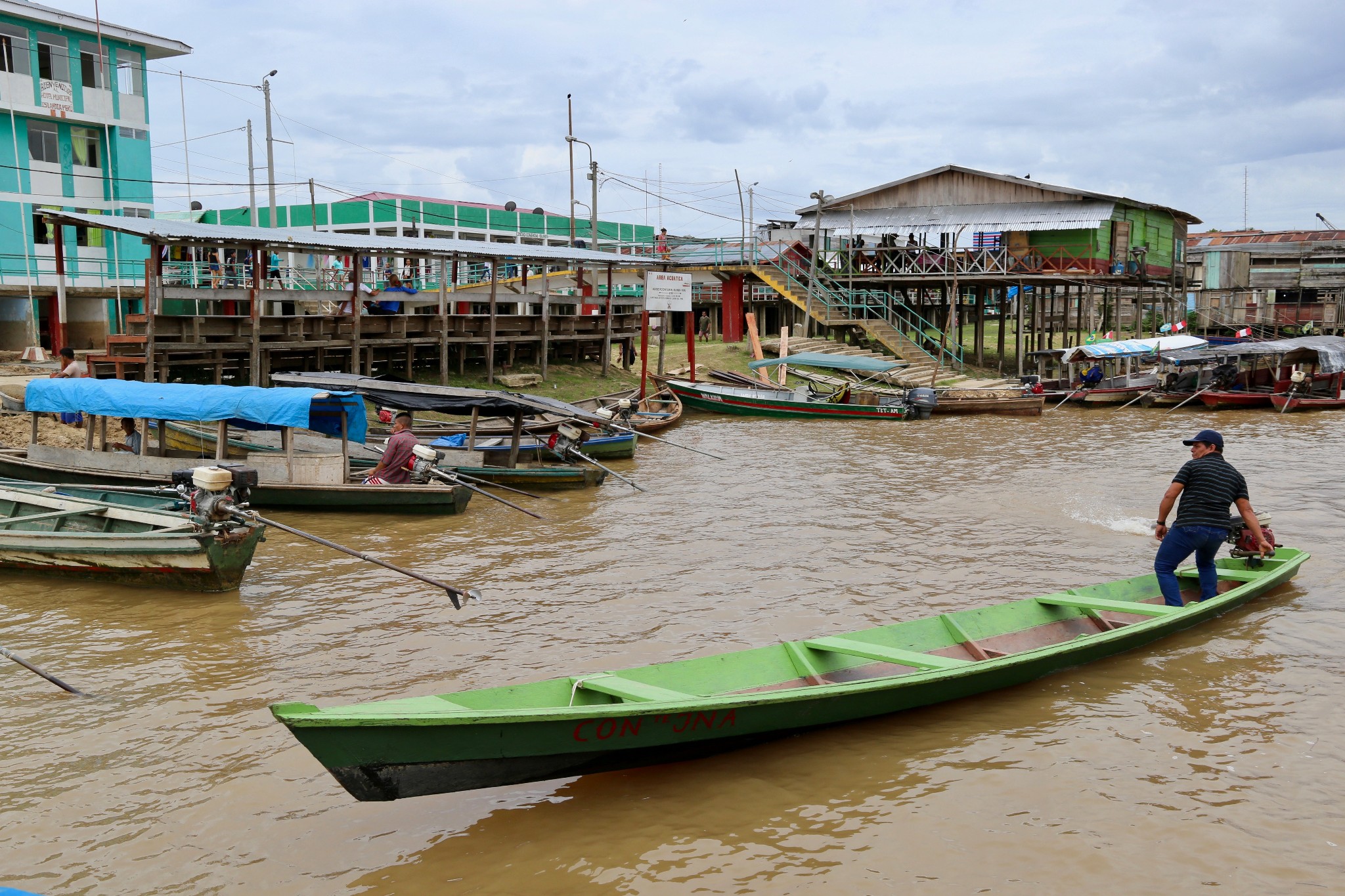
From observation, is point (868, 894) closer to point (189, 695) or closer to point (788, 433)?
point (189, 695)

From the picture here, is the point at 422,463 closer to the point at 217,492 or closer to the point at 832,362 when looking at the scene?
the point at 217,492

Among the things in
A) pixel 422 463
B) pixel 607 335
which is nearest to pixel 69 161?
pixel 607 335

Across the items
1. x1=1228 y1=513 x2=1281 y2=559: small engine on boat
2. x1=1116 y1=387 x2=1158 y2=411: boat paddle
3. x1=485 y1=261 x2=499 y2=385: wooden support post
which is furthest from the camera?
x1=1116 y1=387 x2=1158 y2=411: boat paddle

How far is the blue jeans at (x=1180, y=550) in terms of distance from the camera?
877 centimetres

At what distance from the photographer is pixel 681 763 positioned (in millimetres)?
6645

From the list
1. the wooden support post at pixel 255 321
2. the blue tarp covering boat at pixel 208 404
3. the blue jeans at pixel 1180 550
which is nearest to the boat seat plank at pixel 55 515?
the blue tarp covering boat at pixel 208 404

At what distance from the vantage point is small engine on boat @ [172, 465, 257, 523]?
9.70 m

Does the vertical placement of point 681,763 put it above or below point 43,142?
below

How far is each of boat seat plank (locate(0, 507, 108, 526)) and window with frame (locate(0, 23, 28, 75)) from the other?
73.8 feet

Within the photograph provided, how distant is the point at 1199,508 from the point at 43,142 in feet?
103

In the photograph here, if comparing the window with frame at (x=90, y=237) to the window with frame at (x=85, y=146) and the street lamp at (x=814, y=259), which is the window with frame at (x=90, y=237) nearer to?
the window with frame at (x=85, y=146)

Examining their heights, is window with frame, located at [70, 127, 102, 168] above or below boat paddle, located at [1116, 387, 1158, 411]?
above

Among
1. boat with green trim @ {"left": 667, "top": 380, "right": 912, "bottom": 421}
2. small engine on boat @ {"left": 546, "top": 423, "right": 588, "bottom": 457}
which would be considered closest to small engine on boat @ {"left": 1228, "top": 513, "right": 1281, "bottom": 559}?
small engine on boat @ {"left": 546, "top": 423, "right": 588, "bottom": 457}

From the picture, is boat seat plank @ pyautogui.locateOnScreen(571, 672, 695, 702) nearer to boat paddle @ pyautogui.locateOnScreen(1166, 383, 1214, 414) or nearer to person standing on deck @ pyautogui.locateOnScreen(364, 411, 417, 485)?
person standing on deck @ pyautogui.locateOnScreen(364, 411, 417, 485)
